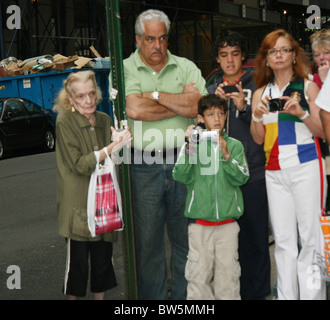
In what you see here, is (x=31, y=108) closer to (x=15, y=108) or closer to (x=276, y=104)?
(x=15, y=108)

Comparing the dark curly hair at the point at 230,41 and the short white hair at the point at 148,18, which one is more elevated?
the short white hair at the point at 148,18

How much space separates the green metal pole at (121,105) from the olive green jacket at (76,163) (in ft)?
0.72

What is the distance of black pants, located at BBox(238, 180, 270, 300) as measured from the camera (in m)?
4.07

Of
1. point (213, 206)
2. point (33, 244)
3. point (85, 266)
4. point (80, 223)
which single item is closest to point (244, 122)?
point (213, 206)

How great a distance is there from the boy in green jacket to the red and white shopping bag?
388mm

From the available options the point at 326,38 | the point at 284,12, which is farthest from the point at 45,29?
the point at 326,38

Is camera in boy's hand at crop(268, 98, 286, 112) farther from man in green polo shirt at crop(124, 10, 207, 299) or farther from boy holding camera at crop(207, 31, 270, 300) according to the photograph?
man in green polo shirt at crop(124, 10, 207, 299)

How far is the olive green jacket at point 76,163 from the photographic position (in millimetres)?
3584

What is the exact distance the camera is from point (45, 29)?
24.4m

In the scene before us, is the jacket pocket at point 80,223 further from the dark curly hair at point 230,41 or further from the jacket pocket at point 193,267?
Result: the dark curly hair at point 230,41

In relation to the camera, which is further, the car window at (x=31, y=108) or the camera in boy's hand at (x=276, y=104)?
the car window at (x=31, y=108)

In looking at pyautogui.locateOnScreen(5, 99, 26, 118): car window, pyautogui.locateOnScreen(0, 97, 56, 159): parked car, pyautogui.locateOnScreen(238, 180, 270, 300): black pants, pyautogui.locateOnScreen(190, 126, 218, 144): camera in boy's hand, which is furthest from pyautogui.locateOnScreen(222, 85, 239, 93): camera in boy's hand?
pyautogui.locateOnScreen(5, 99, 26, 118): car window

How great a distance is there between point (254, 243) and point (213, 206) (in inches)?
27.1

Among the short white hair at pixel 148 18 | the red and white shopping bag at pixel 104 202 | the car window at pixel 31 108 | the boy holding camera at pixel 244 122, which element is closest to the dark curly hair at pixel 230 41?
the boy holding camera at pixel 244 122
